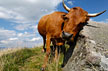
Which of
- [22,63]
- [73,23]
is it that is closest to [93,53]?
[73,23]

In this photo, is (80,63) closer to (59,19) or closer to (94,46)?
(94,46)

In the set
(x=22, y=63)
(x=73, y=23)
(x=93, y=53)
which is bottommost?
(x=22, y=63)

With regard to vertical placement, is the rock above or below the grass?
above

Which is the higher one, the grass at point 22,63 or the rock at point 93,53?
the rock at point 93,53

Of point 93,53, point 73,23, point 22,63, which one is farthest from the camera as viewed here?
point 22,63

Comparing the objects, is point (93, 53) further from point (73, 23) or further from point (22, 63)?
point (22, 63)

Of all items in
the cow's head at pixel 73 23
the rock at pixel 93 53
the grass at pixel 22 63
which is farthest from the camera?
the grass at pixel 22 63

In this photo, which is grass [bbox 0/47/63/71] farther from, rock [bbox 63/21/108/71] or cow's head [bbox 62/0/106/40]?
cow's head [bbox 62/0/106/40]

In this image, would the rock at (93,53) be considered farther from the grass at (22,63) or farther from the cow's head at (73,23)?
the grass at (22,63)

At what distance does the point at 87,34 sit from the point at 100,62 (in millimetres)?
1097

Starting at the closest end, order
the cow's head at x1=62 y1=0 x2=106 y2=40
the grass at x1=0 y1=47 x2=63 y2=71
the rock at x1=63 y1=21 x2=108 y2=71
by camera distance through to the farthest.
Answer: the rock at x1=63 y1=21 x2=108 y2=71, the cow's head at x1=62 y1=0 x2=106 y2=40, the grass at x1=0 y1=47 x2=63 y2=71

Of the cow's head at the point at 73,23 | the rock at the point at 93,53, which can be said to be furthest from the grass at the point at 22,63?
the cow's head at the point at 73,23

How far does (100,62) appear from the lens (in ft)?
9.52

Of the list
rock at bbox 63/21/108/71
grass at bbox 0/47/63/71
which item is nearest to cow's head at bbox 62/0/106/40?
rock at bbox 63/21/108/71
